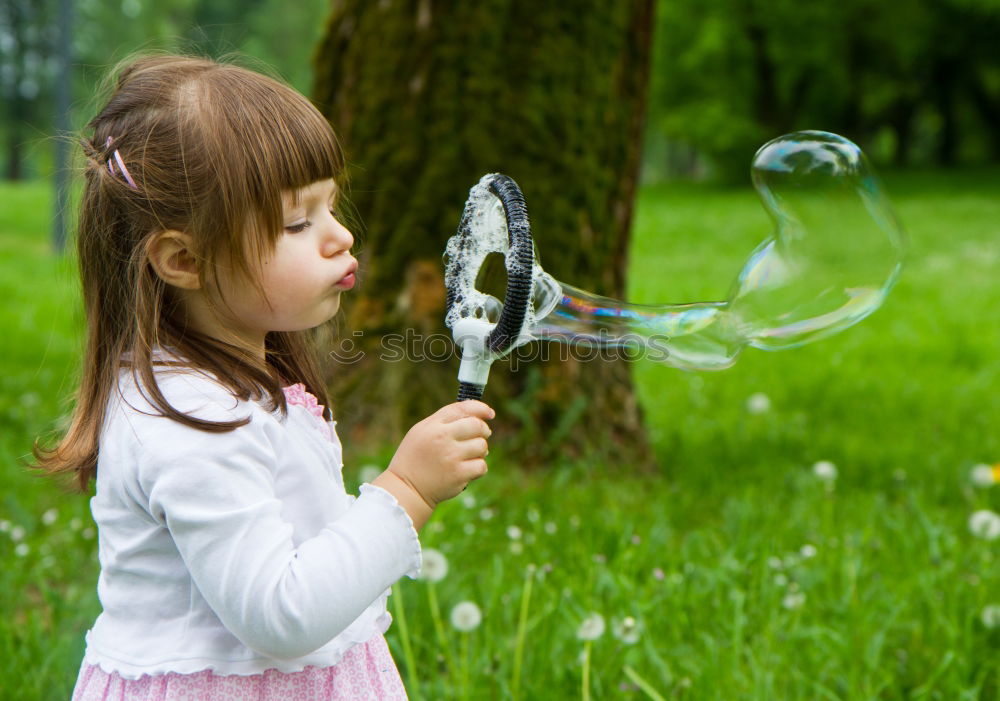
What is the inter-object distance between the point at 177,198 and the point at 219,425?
294mm

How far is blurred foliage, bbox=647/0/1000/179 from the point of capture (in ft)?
78.4

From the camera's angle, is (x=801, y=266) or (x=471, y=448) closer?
(x=471, y=448)

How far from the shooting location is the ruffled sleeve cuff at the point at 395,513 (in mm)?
1238

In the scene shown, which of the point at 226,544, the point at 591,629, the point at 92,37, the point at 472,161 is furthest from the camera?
the point at 92,37

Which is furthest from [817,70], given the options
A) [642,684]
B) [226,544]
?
[226,544]

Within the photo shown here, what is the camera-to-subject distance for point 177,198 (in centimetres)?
125

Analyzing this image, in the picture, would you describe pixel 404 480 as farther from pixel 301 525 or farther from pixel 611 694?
pixel 611 694

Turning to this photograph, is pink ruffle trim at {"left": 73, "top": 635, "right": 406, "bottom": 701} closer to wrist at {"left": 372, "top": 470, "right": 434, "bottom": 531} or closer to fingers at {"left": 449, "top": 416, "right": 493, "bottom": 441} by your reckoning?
wrist at {"left": 372, "top": 470, "right": 434, "bottom": 531}

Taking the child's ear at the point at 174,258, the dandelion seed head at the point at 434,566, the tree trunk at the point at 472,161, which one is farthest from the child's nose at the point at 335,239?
the tree trunk at the point at 472,161

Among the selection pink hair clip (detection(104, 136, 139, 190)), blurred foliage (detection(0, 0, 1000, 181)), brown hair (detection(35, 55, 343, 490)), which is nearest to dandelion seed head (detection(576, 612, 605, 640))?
brown hair (detection(35, 55, 343, 490))

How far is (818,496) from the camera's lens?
3.22 m

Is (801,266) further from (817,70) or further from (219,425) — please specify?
(817,70)

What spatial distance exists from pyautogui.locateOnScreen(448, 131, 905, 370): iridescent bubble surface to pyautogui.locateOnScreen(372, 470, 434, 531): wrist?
0.64 m

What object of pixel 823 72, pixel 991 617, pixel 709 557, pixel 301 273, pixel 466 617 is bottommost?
pixel 823 72
